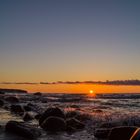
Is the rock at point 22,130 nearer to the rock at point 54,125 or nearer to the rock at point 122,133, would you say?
the rock at point 54,125

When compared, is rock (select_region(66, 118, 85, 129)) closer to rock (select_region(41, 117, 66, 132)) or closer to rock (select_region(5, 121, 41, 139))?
rock (select_region(41, 117, 66, 132))

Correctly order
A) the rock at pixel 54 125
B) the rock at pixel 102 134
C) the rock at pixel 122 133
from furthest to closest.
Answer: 1. the rock at pixel 54 125
2. the rock at pixel 102 134
3. the rock at pixel 122 133

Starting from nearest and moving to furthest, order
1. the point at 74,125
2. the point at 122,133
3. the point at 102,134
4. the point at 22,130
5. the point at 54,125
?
the point at 122,133, the point at 22,130, the point at 102,134, the point at 54,125, the point at 74,125

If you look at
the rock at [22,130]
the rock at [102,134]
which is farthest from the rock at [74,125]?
the rock at [22,130]

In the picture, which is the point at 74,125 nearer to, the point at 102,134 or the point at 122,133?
the point at 102,134

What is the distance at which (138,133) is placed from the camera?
19.6ft

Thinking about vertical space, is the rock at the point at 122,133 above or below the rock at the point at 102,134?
above

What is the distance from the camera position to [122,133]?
12.0 meters

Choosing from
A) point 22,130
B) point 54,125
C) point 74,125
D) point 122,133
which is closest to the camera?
point 122,133

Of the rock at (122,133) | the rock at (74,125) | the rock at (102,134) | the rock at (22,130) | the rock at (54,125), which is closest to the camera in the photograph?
the rock at (122,133)

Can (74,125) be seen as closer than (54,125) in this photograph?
No

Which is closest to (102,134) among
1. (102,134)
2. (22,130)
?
(102,134)

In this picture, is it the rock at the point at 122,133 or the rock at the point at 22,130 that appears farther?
the rock at the point at 22,130

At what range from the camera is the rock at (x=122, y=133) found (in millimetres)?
11750
